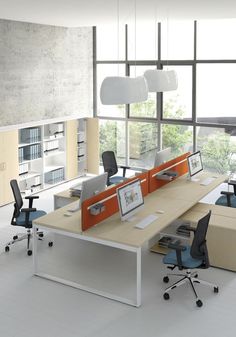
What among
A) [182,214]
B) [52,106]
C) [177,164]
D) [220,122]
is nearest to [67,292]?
[182,214]

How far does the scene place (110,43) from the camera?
11695 mm

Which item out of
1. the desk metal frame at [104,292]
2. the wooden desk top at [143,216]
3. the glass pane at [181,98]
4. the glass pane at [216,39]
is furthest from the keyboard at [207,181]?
the glass pane at [216,39]

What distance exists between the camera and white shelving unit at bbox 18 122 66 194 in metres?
9.91

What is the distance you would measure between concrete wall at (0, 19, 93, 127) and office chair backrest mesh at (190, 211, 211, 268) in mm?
5069

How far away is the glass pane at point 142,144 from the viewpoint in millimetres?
11664

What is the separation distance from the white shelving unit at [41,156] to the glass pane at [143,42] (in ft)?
7.94

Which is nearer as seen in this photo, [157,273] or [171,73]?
[157,273]

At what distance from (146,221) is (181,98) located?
5.52 meters

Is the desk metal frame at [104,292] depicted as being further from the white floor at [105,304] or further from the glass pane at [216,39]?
the glass pane at [216,39]

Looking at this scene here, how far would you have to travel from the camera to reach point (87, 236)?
576cm

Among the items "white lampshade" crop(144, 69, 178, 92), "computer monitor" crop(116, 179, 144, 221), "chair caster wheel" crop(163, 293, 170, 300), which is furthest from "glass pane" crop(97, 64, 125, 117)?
"chair caster wheel" crop(163, 293, 170, 300)

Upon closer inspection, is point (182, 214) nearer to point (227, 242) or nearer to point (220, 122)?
point (227, 242)

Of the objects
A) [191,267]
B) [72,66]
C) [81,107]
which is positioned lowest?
[191,267]

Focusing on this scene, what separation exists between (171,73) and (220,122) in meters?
3.90
